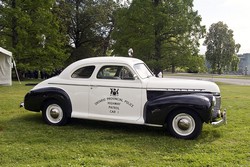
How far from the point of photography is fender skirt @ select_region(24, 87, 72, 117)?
23.3 feet

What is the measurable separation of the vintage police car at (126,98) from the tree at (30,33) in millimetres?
19477

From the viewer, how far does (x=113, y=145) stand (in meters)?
5.62

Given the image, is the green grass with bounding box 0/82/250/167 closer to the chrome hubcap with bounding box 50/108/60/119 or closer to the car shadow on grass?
the car shadow on grass

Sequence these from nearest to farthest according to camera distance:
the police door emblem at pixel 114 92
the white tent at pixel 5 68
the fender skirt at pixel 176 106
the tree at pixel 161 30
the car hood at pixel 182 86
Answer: the fender skirt at pixel 176 106
the car hood at pixel 182 86
the police door emblem at pixel 114 92
the white tent at pixel 5 68
the tree at pixel 161 30

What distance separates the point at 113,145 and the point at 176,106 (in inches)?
65.4

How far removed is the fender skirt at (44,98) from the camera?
7.10 meters

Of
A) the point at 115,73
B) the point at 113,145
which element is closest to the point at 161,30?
the point at 115,73

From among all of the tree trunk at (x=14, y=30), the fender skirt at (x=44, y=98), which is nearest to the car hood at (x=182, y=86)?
the fender skirt at (x=44, y=98)

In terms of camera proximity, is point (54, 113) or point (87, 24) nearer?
point (54, 113)

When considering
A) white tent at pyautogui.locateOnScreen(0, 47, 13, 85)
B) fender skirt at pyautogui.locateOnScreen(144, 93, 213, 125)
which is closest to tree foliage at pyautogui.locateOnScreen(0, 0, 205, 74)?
white tent at pyautogui.locateOnScreen(0, 47, 13, 85)

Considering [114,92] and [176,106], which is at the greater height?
[114,92]

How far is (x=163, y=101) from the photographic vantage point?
6.29 metres

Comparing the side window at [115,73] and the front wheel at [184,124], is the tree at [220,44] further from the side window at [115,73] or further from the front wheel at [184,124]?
the front wheel at [184,124]

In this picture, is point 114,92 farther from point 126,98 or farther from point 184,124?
point 184,124
